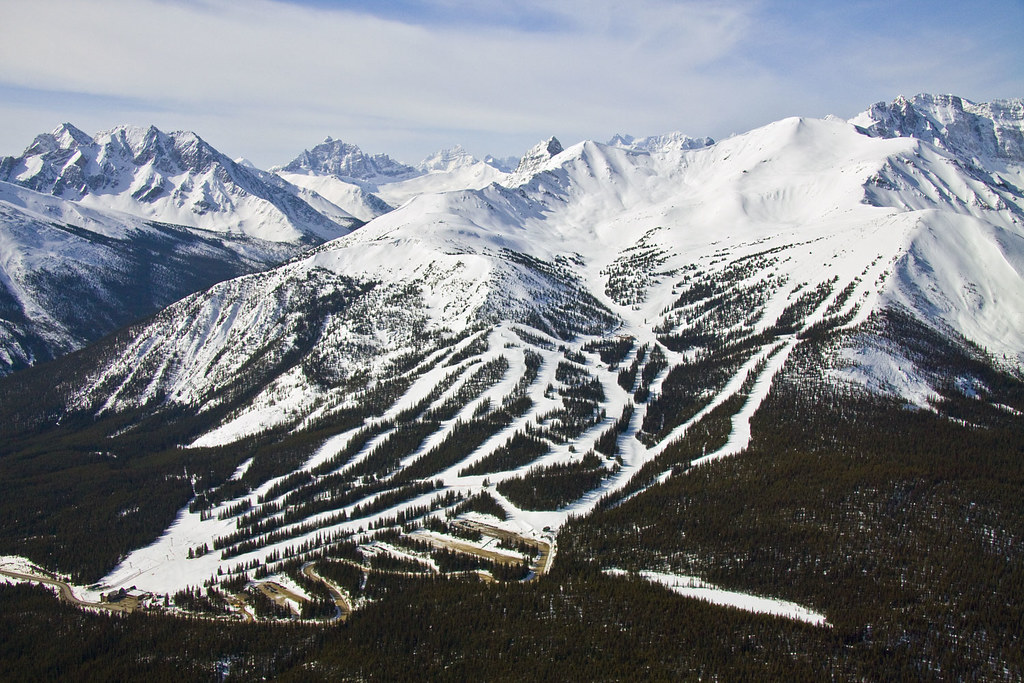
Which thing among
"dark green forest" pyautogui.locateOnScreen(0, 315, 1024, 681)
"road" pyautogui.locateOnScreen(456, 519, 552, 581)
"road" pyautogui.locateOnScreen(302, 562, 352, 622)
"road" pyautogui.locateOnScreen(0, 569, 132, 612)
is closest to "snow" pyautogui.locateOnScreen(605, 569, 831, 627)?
"dark green forest" pyautogui.locateOnScreen(0, 315, 1024, 681)

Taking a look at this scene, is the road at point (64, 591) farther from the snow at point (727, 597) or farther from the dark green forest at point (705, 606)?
the snow at point (727, 597)

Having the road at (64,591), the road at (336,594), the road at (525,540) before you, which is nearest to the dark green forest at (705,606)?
the road at (336,594)

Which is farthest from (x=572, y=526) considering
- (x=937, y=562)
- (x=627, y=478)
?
(x=937, y=562)

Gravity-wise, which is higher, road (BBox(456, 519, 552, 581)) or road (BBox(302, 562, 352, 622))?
road (BBox(456, 519, 552, 581))

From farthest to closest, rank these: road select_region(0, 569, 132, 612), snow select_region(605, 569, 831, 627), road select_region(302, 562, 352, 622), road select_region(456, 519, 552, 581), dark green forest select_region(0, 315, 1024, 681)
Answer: road select_region(0, 569, 132, 612) < road select_region(456, 519, 552, 581) < road select_region(302, 562, 352, 622) < snow select_region(605, 569, 831, 627) < dark green forest select_region(0, 315, 1024, 681)

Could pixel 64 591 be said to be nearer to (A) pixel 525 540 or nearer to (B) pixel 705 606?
(A) pixel 525 540

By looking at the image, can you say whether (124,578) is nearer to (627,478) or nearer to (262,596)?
(262,596)

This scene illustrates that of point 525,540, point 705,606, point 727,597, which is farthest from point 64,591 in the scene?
point 727,597

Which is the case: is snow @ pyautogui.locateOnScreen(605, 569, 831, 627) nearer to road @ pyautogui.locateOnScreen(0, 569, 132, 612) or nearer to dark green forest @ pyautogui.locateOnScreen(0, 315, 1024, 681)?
dark green forest @ pyautogui.locateOnScreen(0, 315, 1024, 681)

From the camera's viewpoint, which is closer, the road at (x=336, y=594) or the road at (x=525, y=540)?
the road at (x=336, y=594)
